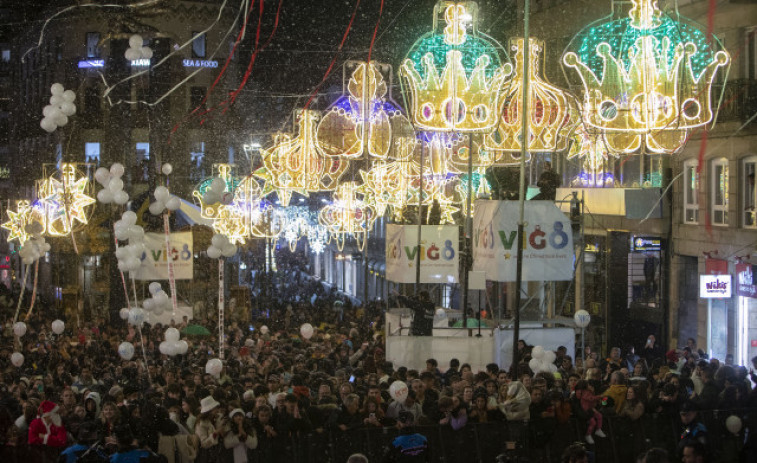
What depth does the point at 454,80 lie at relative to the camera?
1335 centimetres

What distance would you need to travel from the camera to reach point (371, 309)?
95.8 ft

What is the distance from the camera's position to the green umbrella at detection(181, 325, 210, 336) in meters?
21.5

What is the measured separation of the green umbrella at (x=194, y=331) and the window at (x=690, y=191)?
10888 mm

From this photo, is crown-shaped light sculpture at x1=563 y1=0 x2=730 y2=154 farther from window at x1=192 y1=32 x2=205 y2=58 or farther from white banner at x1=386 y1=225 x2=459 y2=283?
window at x1=192 y1=32 x2=205 y2=58

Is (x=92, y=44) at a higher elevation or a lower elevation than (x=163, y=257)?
higher

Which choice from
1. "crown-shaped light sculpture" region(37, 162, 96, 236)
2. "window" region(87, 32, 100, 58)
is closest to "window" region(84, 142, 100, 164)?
"window" region(87, 32, 100, 58)

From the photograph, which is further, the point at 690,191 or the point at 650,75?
the point at 690,191

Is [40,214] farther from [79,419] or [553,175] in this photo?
[79,419]

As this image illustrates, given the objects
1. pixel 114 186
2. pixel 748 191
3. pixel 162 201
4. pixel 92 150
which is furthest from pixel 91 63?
pixel 748 191

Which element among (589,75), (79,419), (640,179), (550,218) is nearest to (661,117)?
(589,75)

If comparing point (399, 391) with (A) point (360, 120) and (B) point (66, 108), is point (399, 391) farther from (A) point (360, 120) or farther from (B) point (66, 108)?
(B) point (66, 108)

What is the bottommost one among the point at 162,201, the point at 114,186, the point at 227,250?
the point at 227,250

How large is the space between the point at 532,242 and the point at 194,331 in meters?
9.17

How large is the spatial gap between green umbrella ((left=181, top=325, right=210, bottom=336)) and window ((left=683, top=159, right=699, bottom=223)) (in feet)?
35.7
